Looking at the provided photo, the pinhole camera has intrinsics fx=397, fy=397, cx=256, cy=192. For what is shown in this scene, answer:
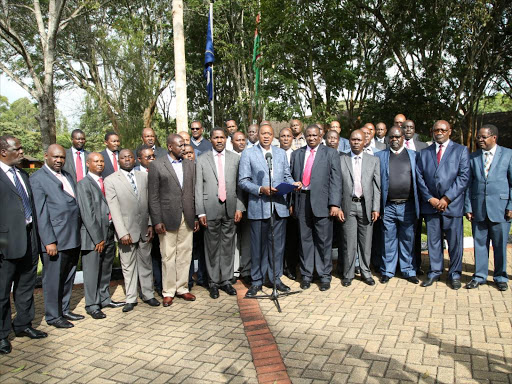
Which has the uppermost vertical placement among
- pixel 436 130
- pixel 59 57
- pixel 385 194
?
pixel 59 57

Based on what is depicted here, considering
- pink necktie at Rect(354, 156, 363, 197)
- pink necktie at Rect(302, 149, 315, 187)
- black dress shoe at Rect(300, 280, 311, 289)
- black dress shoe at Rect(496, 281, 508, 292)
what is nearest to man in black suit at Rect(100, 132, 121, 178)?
pink necktie at Rect(302, 149, 315, 187)

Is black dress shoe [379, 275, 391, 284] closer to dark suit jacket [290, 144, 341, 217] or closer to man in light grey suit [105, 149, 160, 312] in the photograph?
dark suit jacket [290, 144, 341, 217]

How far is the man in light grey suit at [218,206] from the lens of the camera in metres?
5.93

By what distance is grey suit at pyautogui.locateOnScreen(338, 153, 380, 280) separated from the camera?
20.4 ft

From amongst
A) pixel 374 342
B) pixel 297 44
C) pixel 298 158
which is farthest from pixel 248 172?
pixel 297 44

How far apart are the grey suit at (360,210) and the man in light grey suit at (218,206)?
168 cm

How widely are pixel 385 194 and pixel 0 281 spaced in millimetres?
5395

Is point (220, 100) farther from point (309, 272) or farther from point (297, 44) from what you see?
point (309, 272)

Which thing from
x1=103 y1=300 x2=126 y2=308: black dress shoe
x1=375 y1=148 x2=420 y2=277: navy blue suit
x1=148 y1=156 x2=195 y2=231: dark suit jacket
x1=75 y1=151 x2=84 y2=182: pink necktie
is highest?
x1=75 y1=151 x2=84 y2=182: pink necktie

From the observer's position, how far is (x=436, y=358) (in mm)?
3818

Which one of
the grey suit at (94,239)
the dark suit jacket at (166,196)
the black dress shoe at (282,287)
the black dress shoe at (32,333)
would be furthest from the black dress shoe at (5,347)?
the black dress shoe at (282,287)

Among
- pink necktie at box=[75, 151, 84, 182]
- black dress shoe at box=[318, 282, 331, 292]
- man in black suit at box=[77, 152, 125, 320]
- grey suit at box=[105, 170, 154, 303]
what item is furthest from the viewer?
pink necktie at box=[75, 151, 84, 182]

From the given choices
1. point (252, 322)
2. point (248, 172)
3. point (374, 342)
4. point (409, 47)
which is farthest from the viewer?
point (409, 47)

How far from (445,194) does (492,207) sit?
641mm
